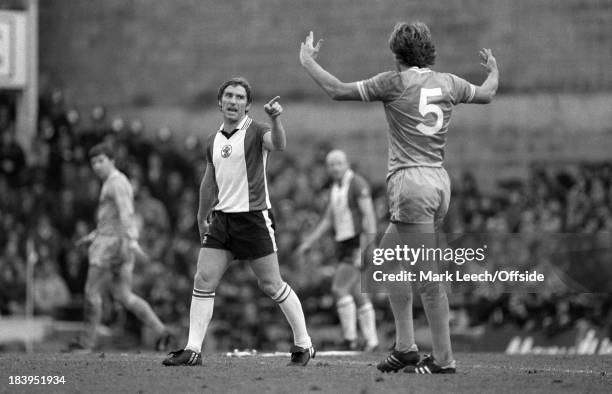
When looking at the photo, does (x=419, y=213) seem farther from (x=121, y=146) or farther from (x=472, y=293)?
(x=121, y=146)

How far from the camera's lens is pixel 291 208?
A: 74.5 feet

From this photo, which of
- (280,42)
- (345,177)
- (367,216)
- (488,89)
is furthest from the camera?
(280,42)

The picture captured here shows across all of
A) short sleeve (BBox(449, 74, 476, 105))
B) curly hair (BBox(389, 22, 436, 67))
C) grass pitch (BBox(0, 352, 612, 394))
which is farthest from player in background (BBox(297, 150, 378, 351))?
curly hair (BBox(389, 22, 436, 67))

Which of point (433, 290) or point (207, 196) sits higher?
point (207, 196)

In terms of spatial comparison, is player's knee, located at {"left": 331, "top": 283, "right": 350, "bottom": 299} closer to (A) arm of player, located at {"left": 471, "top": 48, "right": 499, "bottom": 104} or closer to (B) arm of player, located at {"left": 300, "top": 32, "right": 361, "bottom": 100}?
(A) arm of player, located at {"left": 471, "top": 48, "right": 499, "bottom": 104}

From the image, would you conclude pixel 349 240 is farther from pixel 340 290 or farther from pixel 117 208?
pixel 117 208

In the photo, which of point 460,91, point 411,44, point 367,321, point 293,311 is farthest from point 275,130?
point 367,321

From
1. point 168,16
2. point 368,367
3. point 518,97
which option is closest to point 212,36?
point 168,16

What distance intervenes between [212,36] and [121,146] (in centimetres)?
387

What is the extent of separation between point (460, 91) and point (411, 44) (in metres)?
0.55

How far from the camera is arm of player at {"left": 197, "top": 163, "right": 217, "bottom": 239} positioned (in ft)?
36.4

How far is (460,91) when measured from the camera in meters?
10.0

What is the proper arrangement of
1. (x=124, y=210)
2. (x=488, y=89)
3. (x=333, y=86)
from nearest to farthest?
(x=333, y=86), (x=488, y=89), (x=124, y=210)

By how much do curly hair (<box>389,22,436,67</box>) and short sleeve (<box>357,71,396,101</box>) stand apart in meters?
0.17
